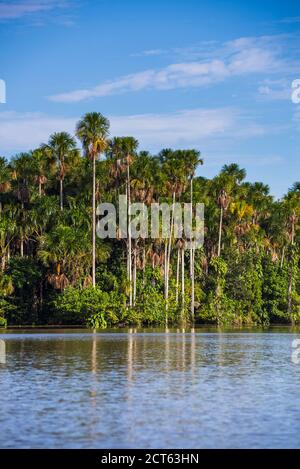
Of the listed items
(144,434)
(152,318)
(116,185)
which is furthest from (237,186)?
(144,434)

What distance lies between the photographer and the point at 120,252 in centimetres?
9631

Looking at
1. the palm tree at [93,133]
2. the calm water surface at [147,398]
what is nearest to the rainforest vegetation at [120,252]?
the palm tree at [93,133]

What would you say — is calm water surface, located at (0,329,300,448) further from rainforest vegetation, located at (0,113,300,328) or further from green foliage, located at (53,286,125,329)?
rainforest vegetation, located at (0,113,300,328)

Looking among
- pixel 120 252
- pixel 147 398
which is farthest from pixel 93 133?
pixel 147 398

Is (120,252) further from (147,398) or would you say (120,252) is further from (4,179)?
(147,398)

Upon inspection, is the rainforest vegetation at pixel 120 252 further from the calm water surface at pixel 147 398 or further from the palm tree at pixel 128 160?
the calm water surface at pixel 147 398

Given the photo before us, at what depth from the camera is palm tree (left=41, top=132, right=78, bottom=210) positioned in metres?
93.9

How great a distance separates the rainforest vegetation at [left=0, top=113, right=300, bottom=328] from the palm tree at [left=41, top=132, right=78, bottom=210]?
9cm

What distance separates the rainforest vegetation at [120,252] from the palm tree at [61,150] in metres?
0.09

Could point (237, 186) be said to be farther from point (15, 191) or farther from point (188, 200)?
point (15, 191)

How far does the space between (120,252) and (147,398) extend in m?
65.0

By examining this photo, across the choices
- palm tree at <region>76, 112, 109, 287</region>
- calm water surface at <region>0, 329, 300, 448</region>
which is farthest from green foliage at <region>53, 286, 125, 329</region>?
calm water surface at <region>0, 329, 300, 448</region>

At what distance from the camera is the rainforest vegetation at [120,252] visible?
86250mm

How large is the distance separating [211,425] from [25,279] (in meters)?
62.0
